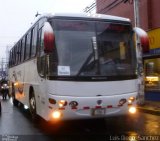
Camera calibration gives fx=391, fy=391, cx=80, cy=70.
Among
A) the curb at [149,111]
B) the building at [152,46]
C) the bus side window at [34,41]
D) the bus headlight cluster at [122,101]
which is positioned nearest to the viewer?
the bus headlight cluster at [122,101]

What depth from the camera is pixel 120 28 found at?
10664 millimetres

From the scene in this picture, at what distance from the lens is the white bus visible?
9.76 m

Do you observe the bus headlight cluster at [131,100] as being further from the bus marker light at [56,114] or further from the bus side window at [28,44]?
the bus side window at [28,44]

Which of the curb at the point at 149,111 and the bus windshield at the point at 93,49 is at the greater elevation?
the bus windshield at the point at 93,49

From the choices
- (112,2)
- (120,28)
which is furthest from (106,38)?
(112,2)

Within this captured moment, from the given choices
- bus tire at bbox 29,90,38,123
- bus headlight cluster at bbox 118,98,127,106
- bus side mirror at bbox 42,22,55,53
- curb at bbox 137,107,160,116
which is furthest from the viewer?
curb at bbox 137,107,160,116

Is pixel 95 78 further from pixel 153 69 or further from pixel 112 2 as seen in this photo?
pixel 112 2

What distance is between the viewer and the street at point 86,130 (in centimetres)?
994

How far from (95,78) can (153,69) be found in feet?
34.3

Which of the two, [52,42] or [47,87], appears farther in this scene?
[47,87]

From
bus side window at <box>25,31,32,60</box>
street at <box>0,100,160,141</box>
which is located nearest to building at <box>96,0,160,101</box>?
street at <box>0,100,160,141</box>

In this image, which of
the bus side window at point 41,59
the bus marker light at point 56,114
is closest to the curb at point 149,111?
the bus side window at point 41,59

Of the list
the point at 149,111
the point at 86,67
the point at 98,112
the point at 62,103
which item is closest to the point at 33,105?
the point at 62,103

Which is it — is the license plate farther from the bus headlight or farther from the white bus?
the bus headlight
